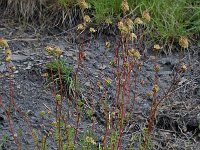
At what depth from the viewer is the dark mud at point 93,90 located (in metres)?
2.94

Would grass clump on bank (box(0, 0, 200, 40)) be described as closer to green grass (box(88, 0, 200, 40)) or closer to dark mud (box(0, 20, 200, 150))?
green grass (box(88, 0, 200, 40))

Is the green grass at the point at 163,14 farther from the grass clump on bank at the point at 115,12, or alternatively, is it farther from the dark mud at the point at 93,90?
the dark mud at the point at 93,90

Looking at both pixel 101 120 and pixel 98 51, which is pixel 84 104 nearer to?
pixel 101 120

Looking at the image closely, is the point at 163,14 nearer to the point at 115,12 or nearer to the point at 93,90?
the point at 115,12

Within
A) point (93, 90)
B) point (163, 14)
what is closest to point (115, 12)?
point (163, 14)

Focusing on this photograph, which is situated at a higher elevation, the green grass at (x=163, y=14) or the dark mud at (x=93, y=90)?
the green grass at (x=163, y=14)

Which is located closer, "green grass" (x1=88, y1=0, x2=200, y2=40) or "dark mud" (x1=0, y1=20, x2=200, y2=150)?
"dark mud" (x1=0, y1=20, x2=200, y2=150)

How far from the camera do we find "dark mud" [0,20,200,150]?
2.94 metres

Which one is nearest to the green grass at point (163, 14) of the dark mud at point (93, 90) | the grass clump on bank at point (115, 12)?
the grass clump on bank at point (115, 12)

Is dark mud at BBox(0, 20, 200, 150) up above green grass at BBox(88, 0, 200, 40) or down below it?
below

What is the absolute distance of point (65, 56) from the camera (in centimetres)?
365

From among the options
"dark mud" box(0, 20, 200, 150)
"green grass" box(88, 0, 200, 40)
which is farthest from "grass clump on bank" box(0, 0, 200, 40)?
Answer: "dark mud" box(0, 20, 200, 150)

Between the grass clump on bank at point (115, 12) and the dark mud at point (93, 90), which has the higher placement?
the grass clump on bank at point (115, 12)

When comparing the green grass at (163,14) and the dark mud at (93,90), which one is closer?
the dark mud at (93,90)
